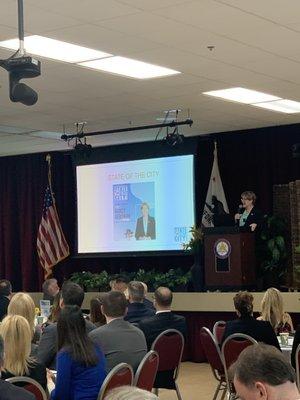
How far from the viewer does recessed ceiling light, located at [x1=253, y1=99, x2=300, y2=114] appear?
10.1 m

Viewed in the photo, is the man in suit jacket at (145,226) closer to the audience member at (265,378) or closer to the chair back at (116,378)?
the chair back at (116,378)

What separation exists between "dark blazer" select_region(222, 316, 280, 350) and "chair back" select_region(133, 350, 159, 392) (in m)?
1.33

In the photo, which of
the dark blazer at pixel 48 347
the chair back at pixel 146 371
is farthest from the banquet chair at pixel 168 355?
the dark blazer at pixel 48 347

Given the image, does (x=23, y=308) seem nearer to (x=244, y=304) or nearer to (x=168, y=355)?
(x=168, y=355)

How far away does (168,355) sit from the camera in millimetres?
7199

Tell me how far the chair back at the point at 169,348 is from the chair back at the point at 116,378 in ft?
5.91

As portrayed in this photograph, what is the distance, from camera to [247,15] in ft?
20.0

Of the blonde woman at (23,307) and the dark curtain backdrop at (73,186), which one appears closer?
the blonde woman at (23,307)

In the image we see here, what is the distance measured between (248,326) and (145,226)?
569 centimetres

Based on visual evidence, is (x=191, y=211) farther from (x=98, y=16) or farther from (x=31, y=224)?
(x=98, y=16)

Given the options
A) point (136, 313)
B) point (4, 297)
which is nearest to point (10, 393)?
point (136, 313)

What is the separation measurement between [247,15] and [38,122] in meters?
5.45

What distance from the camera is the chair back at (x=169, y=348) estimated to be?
7.09m

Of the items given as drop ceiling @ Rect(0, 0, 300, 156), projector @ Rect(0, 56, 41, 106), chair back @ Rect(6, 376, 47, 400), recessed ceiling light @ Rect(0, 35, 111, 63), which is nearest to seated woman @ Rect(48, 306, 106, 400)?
chair back @ Rect(6, 376, 47, 400)
